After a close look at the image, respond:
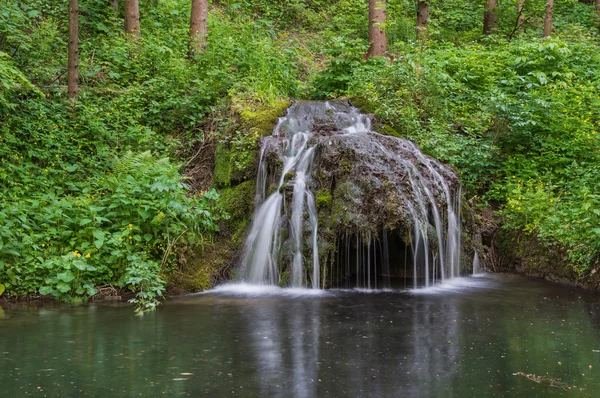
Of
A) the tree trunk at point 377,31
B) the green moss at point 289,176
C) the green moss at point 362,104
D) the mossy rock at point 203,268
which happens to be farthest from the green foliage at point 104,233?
the tree trunk at point 377,31

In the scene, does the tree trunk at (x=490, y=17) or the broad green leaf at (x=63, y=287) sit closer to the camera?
the broad green leaf at (x=63, y=287)

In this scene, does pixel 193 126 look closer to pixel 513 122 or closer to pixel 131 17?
pixel 131 17

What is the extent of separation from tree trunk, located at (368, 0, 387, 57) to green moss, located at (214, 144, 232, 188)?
231 inches

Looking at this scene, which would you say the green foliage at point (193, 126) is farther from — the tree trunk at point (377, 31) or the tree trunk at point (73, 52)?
the tree trunk at point (377, 31)

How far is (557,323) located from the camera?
7258mm

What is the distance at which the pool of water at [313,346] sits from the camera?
515cm

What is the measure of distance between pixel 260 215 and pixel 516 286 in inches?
164

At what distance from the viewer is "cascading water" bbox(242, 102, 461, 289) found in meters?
9.26

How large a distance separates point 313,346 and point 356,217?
3217mm

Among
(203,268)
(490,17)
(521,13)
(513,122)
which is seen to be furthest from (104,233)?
(521,13)

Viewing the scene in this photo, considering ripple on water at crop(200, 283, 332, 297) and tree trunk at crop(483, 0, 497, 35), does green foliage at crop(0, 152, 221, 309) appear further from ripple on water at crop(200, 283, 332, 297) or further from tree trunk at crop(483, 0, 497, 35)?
tree trunk at crop(483, 0, 497, 35)

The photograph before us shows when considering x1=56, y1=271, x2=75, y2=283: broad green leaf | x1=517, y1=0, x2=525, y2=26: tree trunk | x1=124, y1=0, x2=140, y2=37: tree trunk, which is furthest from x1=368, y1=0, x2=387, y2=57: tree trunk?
x1=56, y1=271, x2=75, y2=283: broad green leaf

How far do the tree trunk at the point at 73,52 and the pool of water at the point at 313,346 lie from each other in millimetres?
5425

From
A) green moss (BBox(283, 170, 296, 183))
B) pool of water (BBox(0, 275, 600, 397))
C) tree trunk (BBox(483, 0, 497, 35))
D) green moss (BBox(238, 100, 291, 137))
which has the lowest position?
pool of water (BBox(0, 275, 600, 397))
